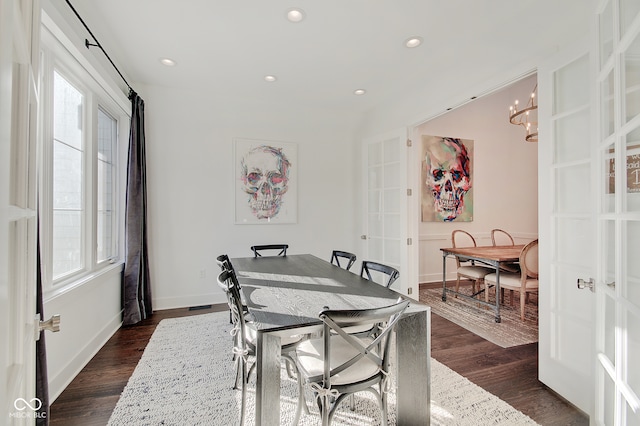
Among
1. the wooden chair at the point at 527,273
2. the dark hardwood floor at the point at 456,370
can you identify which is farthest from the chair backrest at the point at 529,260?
the dark hardwood floor at the point at 456,370

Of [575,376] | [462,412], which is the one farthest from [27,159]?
[575,376]

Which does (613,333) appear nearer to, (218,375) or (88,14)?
(218,375)

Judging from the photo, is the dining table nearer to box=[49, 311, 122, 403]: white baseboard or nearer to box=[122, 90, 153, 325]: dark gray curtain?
box=[122, 90, 153, 325]: dark gray curtain

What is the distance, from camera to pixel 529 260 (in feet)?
10.4

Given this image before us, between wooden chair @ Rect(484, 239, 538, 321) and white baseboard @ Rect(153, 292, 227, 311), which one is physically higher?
wooden chair @ Rect(484, 239, 538, 321)

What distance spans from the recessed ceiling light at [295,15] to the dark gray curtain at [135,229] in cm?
207

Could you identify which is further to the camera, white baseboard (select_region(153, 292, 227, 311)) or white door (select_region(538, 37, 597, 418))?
white baseboard (select_region(153, 292, 227, 311))

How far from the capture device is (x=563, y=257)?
1914mm

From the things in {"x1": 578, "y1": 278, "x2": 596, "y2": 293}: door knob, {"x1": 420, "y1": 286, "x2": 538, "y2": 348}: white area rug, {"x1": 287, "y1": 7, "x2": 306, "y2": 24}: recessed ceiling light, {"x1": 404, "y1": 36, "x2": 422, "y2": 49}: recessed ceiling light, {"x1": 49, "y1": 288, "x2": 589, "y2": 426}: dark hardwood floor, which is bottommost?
{"x1": 49, "y1": 288, "x2": 589, "y2": 426}: dark hardwood floor

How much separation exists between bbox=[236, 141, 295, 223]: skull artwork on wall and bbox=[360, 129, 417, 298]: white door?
113cm

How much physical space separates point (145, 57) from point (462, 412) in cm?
386

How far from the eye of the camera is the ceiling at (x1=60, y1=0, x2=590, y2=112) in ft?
6.84

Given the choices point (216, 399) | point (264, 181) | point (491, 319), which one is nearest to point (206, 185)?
point (264, 181)

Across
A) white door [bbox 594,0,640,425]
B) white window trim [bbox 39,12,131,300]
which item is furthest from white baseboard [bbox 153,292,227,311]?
white door [bbox 594,0,640,425]
